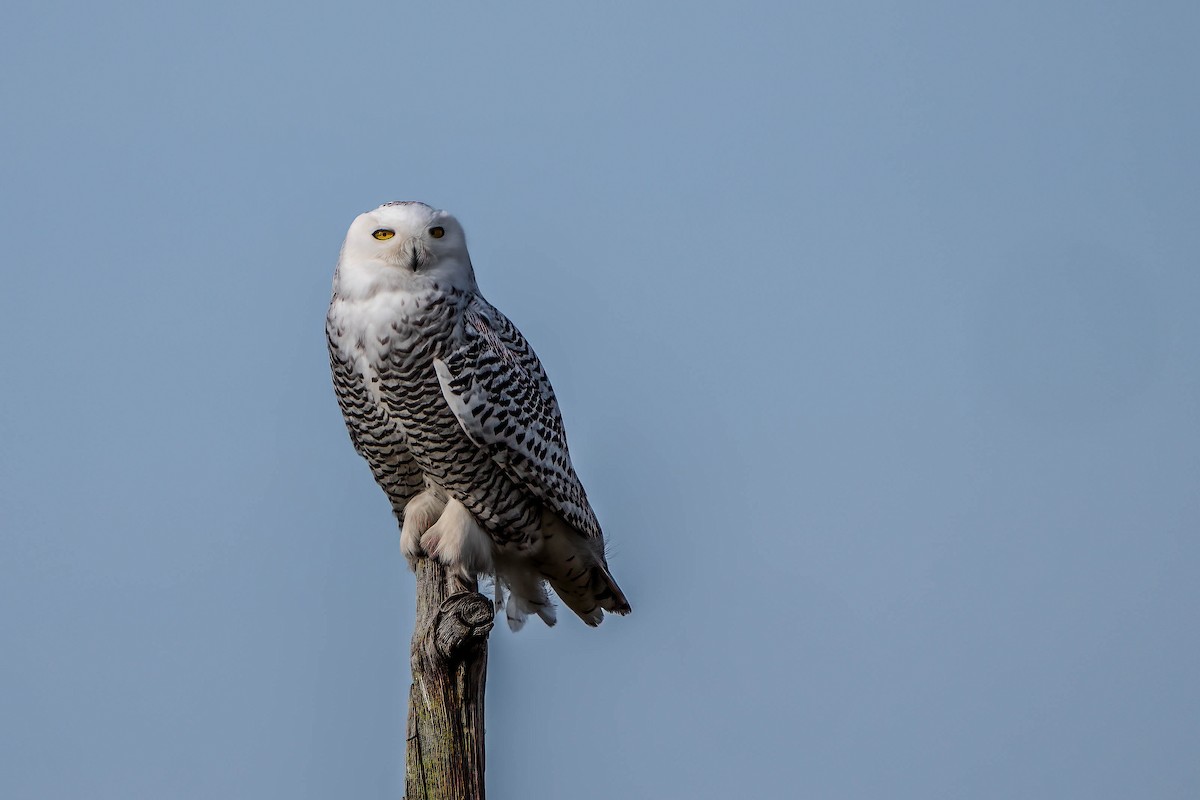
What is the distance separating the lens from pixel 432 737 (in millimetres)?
3715

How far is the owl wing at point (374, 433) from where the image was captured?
12.5ft

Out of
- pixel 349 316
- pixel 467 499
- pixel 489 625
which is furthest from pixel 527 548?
pixel 349 316

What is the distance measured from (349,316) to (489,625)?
1000 mm

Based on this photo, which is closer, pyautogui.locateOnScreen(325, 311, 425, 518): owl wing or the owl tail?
pyautogui.locateOnScreen(325, 311, 425, 518): owl wing

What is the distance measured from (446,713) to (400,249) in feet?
4.49

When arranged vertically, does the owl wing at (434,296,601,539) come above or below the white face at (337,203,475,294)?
below

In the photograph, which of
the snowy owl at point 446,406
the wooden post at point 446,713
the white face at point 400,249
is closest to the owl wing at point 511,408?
the snowy owl at point 446,406

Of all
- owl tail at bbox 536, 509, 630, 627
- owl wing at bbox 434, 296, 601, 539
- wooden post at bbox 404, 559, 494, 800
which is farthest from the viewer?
owl tail at bbox 536, 509, 630, 627

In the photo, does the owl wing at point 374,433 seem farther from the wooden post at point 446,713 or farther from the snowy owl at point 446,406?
the wooden post at point 446,713

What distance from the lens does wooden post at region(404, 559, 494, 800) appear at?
3670mm

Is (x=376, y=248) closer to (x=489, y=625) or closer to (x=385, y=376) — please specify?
(x=385, y=376)

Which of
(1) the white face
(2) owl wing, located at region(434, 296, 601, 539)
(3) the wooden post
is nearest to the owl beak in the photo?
(1) the white face

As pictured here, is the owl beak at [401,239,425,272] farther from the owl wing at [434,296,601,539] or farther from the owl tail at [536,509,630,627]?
the owl tail at [536,509,630,627]

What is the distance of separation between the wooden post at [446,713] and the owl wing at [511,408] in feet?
1.64
